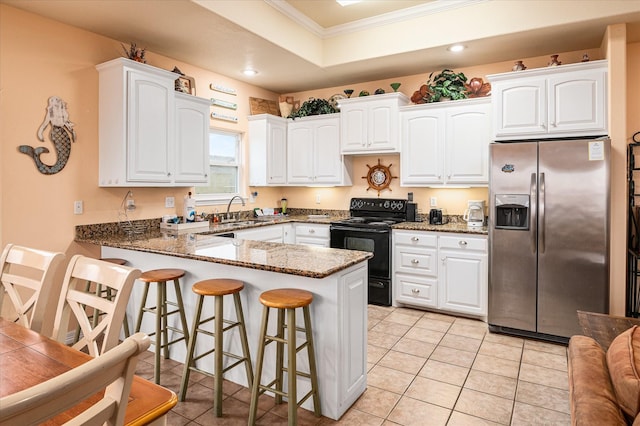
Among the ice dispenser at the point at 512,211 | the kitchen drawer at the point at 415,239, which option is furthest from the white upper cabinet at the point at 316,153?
the ice dispenser at the point at 512,211

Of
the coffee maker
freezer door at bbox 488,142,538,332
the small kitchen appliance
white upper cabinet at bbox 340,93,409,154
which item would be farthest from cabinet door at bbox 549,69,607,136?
white upper cabinet at bbox 340,93,409,154

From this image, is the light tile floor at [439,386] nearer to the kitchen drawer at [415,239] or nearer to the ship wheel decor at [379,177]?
the kitchen drawer at [415,239]

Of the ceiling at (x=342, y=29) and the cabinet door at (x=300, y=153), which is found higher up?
the ceiling at (x=342, y=29)

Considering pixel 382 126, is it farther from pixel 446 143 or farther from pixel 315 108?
pixel 315 108

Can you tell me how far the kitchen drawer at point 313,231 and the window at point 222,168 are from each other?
994 mm

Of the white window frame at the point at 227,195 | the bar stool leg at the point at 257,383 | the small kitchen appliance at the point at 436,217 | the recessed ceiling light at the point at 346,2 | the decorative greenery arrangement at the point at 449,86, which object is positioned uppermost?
the recessed ceiling light at the point at 346,2

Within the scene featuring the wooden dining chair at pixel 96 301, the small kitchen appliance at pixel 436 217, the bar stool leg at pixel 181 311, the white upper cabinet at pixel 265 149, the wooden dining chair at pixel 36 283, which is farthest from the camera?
the white upper cabinet at pixel 265 149

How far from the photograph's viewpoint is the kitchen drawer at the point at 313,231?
4730 millimetres

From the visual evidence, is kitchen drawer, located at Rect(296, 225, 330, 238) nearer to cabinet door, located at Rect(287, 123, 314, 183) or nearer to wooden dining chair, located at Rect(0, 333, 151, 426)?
cabinet door, located at Rect(287, 123, 314, 183)

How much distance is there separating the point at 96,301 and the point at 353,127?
3.76 meters

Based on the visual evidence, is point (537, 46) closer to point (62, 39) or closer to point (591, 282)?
point (591, 282)

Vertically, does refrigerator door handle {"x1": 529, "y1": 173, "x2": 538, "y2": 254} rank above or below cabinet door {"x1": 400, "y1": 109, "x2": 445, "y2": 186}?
below

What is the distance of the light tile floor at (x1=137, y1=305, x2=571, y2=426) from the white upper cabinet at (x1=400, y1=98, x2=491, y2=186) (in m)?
1.64

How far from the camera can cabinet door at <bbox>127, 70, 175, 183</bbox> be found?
332 cm
